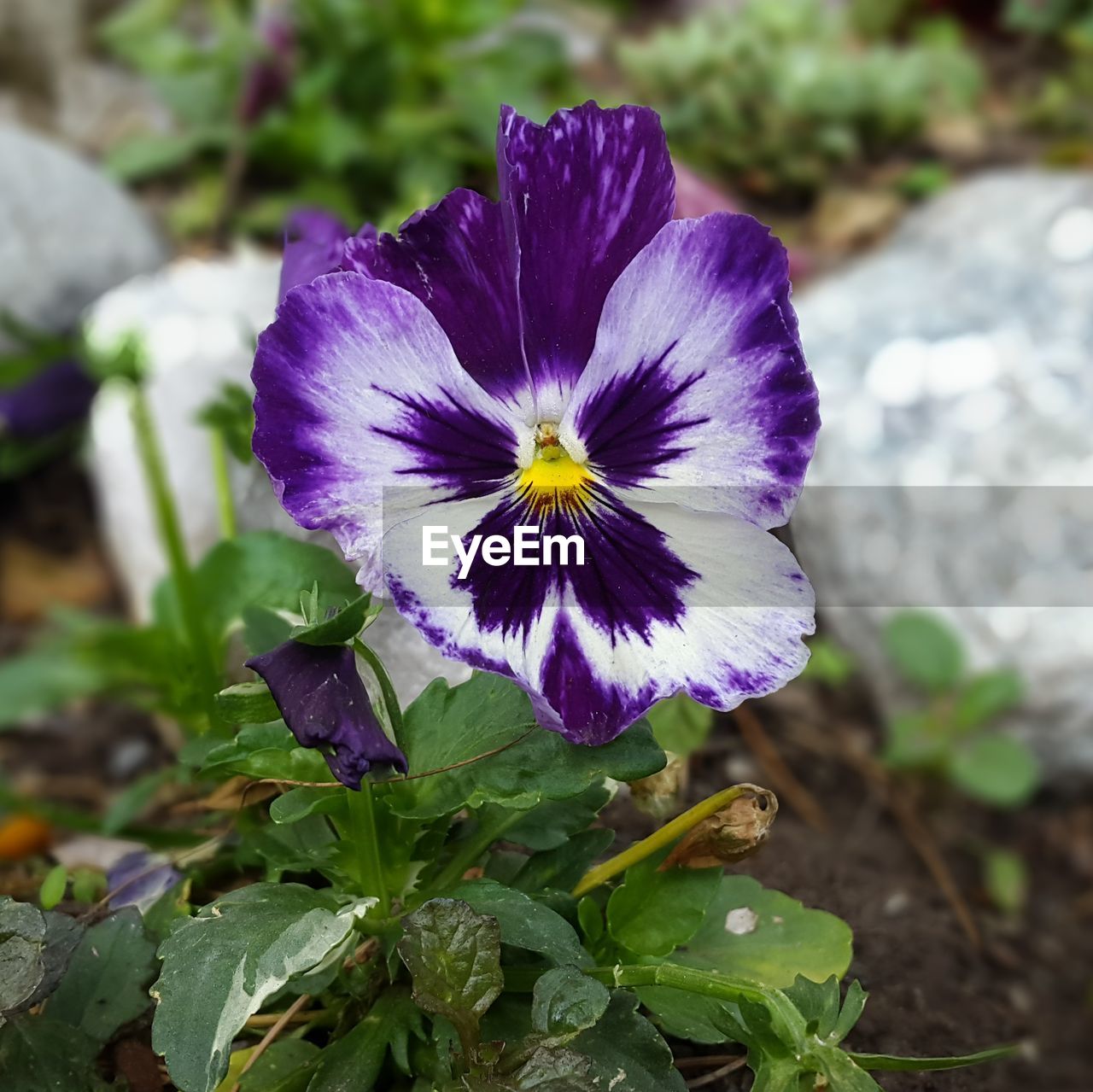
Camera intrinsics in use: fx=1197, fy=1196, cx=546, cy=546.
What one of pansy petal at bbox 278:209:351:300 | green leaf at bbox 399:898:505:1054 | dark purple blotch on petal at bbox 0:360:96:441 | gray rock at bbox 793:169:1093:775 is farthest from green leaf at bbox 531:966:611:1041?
dark purple blotch on petal at bbox 0:360:96:441

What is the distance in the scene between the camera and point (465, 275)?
0.74 meters

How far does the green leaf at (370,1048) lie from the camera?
2.59ft

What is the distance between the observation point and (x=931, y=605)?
80.0 inches

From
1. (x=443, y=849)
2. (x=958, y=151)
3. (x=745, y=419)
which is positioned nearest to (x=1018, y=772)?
(x=443, y=849)

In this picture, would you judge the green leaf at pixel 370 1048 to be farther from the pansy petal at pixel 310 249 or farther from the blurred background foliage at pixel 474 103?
the blurred background foliage at pixel 474 103

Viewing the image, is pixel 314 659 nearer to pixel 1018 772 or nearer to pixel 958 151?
pixel 1018 772

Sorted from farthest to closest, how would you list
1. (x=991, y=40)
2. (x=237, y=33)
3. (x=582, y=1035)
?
(x=991, y=40)
(x=237, y=33)
(x=582, y=1035)

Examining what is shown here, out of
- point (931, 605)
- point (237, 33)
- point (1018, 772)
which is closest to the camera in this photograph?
point (1018, 772)

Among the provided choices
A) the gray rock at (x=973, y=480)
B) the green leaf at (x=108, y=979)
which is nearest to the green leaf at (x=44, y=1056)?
the green leaf at (x=108, y=979)

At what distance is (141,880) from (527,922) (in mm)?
430

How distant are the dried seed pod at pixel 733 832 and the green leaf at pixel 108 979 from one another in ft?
1.34

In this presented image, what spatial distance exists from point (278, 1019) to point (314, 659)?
351 mm

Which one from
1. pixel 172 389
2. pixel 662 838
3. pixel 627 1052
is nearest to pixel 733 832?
pixel 662 838

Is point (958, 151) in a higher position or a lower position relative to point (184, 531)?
higher
